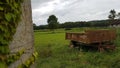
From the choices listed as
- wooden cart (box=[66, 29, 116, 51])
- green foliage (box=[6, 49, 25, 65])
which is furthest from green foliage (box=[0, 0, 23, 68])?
wooden cart (box=[66, 29, 116, 51])

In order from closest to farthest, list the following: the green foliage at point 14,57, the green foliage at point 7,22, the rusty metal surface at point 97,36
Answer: the green foliage at point 7,22 < the green foliage at point 14,57 < the rusty metal surface at point 97,36

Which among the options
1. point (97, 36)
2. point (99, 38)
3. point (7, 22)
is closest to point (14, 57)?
point (7, 22)

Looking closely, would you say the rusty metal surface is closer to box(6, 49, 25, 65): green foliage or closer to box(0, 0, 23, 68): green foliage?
box(6, 49, 25, 65): green foliage

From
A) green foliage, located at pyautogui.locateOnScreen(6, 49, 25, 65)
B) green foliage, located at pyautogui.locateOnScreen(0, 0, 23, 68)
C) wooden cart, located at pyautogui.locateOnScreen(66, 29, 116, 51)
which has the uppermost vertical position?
green foliage, located at pyautogui.locateOnScreen(0, 0, 23, 68)

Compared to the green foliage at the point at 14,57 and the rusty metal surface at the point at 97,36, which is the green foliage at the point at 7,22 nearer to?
the green foliage at the point at 14,57

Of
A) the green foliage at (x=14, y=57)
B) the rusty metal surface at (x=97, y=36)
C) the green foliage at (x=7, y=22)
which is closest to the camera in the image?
the green foliage at (x=7, y=22)

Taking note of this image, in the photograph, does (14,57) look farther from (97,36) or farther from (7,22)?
(97,36)

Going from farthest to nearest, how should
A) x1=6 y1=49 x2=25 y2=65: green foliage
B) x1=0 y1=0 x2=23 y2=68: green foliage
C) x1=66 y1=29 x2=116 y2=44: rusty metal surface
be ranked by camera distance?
x1=66 y1=29 x2=116 y2=44: rusty metal surface, x1=6 y1=49 x2=25 y2=65: green foliage, x1=0 y1=0 x2=23 y2=68: green foliage

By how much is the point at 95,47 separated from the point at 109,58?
9.78 ft

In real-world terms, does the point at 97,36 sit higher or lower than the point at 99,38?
higher

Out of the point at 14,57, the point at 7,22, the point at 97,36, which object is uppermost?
the point at 7,22

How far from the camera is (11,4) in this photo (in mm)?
2832

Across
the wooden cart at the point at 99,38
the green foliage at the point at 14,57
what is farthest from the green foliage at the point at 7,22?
the wooden cart at the point at 99,38

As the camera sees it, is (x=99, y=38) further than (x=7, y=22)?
Yes
